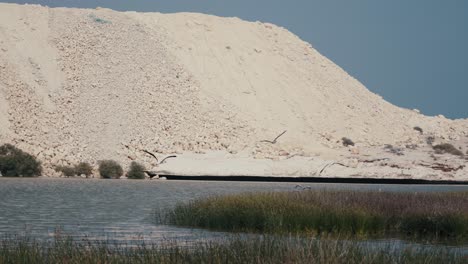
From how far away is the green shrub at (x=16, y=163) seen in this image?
6072 centimetres

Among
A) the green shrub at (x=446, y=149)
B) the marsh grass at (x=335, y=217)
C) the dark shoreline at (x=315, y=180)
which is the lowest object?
the marsh grass at (x=335, y=217)

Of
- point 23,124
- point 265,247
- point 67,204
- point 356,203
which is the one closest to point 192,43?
point 23,124

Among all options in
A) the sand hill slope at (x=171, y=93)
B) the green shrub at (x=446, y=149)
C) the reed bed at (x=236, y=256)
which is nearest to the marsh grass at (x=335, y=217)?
the reed bed at (x=236, y=256)

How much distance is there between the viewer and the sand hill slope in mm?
Result: 69312

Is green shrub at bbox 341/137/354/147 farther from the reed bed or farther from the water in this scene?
the reed bed

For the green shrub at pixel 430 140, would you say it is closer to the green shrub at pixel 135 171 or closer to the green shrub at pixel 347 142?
the green shrub at pixel 347 142

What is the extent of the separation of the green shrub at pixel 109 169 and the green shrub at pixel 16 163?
467 centimetres

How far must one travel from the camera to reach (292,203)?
23969 millimetres

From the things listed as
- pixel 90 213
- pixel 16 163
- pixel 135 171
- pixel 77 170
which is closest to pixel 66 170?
pixel 77 170

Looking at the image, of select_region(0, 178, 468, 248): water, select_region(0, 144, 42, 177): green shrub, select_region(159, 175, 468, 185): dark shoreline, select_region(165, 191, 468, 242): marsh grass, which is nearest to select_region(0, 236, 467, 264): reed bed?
select_region(0, 178, 468, 248): water

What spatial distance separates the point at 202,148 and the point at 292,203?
46.3 meters

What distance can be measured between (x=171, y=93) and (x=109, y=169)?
51.8 ft

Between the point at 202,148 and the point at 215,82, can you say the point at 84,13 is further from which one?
the point at 202,148

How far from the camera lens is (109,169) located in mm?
64000
